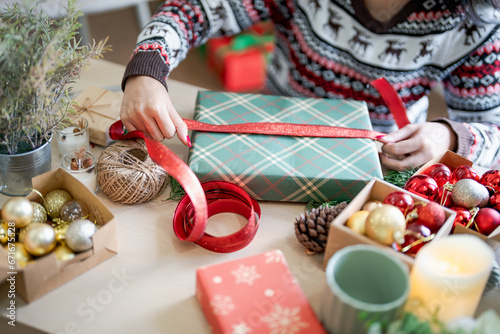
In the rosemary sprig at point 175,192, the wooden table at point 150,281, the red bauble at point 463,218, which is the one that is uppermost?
the red bauble at point 463,218

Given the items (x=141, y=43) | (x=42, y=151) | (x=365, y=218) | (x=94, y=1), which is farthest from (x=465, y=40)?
(x=94, y=1)

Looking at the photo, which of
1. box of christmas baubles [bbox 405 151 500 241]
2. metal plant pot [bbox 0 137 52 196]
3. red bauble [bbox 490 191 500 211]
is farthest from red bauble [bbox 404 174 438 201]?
metal plant pot [bbox 0 137 52 196]

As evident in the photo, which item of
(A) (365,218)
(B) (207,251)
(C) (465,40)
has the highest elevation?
(C) (465,40)

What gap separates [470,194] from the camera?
775mm

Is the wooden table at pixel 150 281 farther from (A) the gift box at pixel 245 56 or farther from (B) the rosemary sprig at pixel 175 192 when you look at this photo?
(A) the gift box at pixel 245 56

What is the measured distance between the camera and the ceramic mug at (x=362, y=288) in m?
0.55

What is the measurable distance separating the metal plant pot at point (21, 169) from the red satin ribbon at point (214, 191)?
5.8 inches

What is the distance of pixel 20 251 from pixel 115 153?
→ 255 mm

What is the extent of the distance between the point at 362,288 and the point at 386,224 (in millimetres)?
100

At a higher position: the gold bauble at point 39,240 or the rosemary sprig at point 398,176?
the gold bauble at point 39,240

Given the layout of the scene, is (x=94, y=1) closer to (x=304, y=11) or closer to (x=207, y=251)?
(x=304, y=11)

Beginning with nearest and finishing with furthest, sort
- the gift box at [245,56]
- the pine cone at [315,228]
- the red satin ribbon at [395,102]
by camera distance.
Result: the pine cone at [315,228]
the red satin ribbon at [395,102]
the gift box at [245,56]

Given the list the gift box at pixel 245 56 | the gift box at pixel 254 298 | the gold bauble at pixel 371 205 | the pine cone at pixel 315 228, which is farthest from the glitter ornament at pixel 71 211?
the gift box at pixel 245 56

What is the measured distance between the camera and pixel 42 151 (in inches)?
31.7
